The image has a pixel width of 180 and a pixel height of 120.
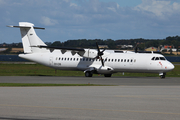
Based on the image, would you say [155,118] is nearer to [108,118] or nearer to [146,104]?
[108,118]

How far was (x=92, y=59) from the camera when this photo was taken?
3894 cm

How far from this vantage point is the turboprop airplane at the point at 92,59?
3538 centimetres

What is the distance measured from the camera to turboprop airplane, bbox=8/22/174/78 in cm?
3538

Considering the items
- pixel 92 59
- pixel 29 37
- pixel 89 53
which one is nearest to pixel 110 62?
pixel 92 59

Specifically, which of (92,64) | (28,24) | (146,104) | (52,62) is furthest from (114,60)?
(146,104)

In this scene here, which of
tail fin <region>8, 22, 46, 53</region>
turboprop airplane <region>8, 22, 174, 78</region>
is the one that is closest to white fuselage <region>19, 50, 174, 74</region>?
turboprop airplane <region>8, 22, 174, 78</region>

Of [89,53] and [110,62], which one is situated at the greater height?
[89,53]

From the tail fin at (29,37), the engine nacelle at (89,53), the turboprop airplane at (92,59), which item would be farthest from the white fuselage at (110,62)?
the tail fin at (29,37)

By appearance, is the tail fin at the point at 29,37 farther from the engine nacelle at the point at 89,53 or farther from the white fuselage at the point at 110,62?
the engine nacelle at the point at 89,53

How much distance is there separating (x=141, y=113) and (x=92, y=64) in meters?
28.7

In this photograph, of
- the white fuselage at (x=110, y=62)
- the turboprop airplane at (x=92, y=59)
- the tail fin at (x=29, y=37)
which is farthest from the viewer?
the tail fin at (x=29, y=37)

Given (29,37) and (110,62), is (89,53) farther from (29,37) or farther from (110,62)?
(29,37)

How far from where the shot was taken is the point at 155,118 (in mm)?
9391

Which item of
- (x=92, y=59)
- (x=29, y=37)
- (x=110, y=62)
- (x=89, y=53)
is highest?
(x=29, y=37)
